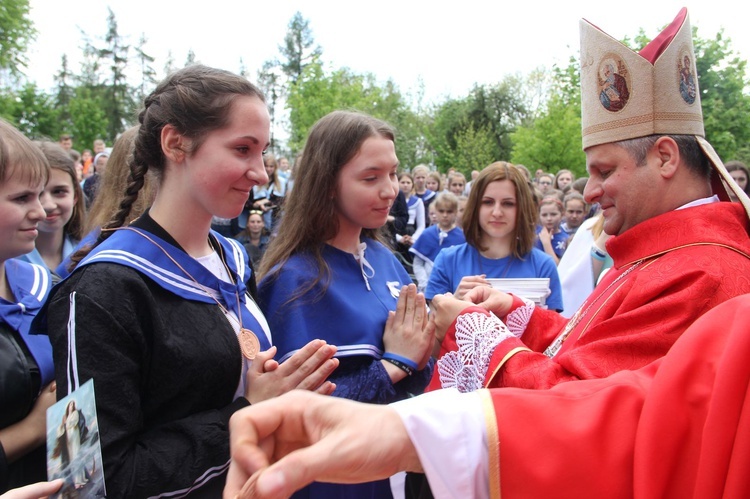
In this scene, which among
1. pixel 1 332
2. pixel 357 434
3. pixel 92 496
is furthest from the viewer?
pixel 1 332

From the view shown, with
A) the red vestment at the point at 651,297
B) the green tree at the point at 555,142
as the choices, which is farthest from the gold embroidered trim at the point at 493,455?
the green tree at the point at 555,142

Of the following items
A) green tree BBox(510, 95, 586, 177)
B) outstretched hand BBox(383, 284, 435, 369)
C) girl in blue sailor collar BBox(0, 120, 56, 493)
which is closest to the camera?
girl in blue sailor collar BBox(0, 120, 56, 493)

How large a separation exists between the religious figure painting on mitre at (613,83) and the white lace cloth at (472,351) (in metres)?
0.97

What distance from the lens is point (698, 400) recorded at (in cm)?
116

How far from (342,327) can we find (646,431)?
1.42 metres

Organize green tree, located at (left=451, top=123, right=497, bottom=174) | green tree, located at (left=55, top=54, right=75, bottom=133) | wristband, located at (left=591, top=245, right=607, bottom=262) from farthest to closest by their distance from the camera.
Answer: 1. green tree, located at (left=55, top=54, right=75, bottom=133)
2. green tree, located at (left=451, top=123, right=497, bottom=174)
3. wristband, located at (left=591, top=245, right=607, bottom=262)

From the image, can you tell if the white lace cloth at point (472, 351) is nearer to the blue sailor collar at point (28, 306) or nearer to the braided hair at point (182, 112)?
the braided hair at point (182, 112)

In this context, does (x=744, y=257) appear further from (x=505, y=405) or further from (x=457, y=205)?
(x=457, y=205)

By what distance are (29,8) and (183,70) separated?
27.3 m

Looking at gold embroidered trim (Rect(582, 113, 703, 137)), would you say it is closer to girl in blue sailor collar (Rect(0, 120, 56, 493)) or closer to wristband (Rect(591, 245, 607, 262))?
girl in blue sailor collar (Rect(0, 120, 56, 493))

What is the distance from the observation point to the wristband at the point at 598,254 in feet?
14.6

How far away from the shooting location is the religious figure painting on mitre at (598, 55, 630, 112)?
231 centimetres

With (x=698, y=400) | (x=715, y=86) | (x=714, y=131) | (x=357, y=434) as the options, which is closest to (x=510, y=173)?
(x=698, y=400)

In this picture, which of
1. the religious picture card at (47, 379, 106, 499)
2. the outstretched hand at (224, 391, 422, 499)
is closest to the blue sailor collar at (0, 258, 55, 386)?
the religious picture card at (47, 379, 106, 499)
